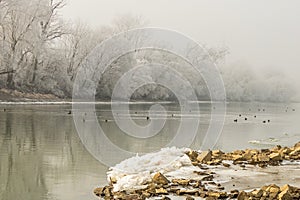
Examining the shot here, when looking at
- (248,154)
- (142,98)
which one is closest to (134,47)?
(142,98)

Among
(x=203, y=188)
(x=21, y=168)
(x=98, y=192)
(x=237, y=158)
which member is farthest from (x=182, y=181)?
(x=21, y=168)

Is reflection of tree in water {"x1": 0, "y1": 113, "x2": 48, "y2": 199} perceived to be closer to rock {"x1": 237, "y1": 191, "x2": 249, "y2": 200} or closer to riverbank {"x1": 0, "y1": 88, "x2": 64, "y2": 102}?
rock {"x1": 237, "y1": 191, "x2": 249, "y2": 200}

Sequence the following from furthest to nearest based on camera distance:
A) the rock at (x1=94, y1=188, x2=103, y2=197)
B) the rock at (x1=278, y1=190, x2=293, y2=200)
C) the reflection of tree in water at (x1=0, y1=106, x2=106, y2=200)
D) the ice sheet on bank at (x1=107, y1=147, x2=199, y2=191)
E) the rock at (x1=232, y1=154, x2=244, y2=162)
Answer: the rock at (x1=232, y1=154, x2=244, y2=162)
the ice sheet on bank at (x1=107, y1=147, x2=199, y2=191)
the reflection of tree in water at (x1=0, y1=106, x2=106, y2=200)
the rock at (x1=94, y1=188, x2=103, y2=197)
the rock at (x1=278, y1=190, x2=293, y2=200)

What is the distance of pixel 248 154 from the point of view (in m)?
12.8

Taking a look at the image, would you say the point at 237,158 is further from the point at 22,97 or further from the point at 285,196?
the point at 22,97

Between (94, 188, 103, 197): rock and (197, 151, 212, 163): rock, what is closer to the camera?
(94, 188, 103, 197): rock

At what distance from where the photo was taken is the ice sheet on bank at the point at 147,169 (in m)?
9.42

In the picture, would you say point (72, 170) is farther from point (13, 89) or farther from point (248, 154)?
point (13, 89)

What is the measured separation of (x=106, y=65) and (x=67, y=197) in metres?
54.1

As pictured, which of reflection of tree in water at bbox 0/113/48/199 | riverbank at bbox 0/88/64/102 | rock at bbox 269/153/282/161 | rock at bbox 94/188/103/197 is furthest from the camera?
riverbank at bbox 0/88/64/102

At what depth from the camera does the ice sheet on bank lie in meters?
9.42

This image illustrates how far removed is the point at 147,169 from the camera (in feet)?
35.1

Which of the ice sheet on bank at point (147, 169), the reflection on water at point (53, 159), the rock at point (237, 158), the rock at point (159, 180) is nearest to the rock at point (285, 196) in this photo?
the rock at point (159, 180)

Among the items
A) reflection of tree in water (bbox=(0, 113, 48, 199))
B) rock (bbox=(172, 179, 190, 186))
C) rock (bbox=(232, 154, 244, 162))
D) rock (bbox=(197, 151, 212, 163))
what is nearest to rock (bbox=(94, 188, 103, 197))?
reflection of tree in water (bbox=(0, 113, 48, 199))
